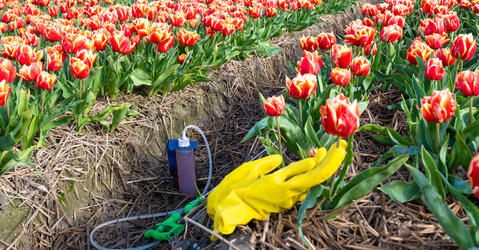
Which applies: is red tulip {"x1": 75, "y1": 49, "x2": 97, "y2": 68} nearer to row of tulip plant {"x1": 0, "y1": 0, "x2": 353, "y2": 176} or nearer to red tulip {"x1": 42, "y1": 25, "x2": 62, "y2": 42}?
row of tulip plant {"x1": 0, "y1": 0, "x2": 353, "y2": 176}

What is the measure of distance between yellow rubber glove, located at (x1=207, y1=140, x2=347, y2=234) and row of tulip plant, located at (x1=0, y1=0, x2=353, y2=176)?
1.27 metres

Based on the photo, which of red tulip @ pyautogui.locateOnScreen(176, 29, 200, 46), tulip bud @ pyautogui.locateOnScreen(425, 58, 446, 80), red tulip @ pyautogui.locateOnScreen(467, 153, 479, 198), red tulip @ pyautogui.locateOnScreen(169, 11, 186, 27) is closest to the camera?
red tulip @ pyautogui.locateOnScreen(467, 153, 479, 198)

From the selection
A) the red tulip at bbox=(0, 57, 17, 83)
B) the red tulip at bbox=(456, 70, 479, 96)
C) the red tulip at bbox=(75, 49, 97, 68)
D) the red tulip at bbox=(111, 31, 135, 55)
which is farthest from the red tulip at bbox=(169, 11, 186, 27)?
the red tulip at bbox=(456, 70, 479, 96)

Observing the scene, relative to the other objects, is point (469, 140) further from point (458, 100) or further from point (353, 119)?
point (353, 119)

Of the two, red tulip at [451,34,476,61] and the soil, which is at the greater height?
red tulip at [451,34,476,61]

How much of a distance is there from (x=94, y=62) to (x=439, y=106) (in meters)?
2.54

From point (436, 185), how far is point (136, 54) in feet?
8.17

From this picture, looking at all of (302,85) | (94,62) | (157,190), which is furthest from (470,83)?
(94,62)

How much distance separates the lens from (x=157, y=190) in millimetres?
2934

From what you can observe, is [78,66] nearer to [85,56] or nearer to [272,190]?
[85,56]

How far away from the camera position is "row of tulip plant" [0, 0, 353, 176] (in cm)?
241

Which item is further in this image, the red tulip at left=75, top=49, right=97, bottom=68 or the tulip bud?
the red tulip at left=75, top=49, right=97, bottom=68

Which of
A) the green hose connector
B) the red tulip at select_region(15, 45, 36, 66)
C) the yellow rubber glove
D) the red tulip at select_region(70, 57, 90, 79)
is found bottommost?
the green hose connector

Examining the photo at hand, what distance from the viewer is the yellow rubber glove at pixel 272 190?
5.03 feet
